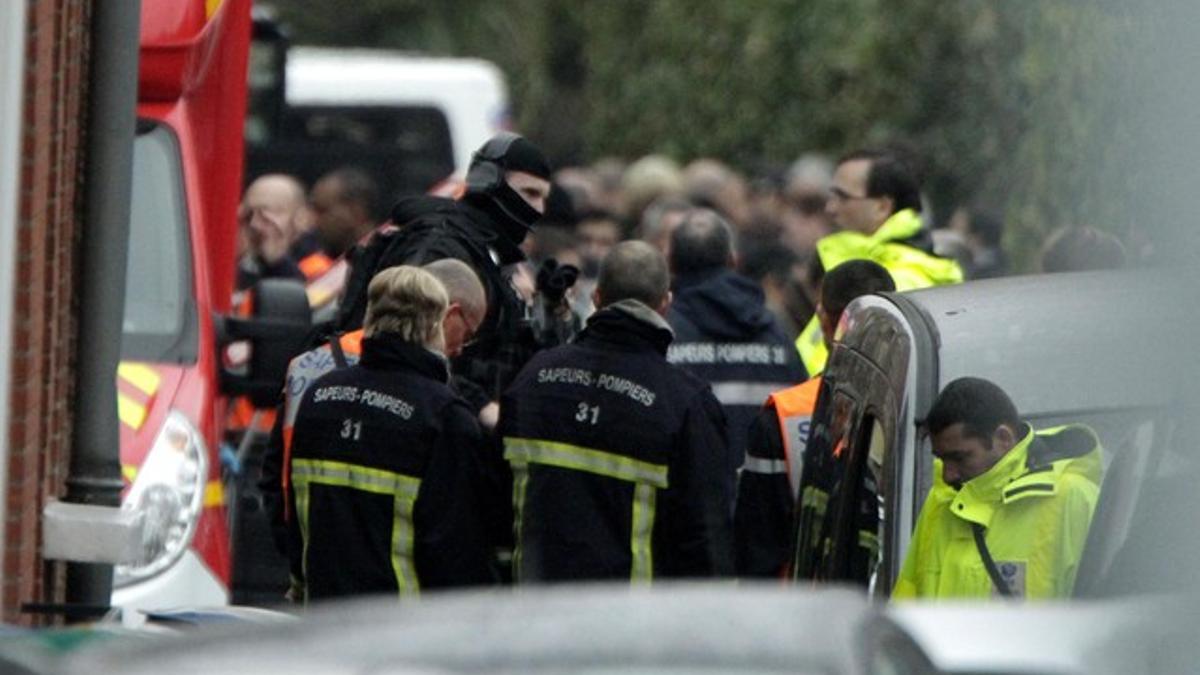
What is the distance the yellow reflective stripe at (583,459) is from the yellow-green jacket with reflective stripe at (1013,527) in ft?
5.61

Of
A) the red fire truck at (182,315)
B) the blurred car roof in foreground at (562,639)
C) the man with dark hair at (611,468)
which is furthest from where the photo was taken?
the red fire truck at (182,315)

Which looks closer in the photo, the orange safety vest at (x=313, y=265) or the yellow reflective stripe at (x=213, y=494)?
the yellow reflective stripe at (x=213, y=494)

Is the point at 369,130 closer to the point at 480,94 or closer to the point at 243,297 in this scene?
the point at 480,94

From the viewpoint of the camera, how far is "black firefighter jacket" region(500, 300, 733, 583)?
802cm

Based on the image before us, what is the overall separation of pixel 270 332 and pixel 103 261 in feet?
6.45

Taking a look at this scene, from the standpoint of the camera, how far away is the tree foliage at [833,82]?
17.5 metres

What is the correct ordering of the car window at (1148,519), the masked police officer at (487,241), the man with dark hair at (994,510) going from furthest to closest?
the masked police officer at (487,241)
the man with dark hair at (994,510)
the car window at (1148,519)

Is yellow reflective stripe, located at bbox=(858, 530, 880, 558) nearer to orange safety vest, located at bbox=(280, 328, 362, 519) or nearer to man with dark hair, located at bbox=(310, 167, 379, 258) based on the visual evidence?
orange safety vest, located at bbox=(280, 328, 362, 519)

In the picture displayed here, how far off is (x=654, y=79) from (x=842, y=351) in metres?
21.0

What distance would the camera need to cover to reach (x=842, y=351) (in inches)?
299

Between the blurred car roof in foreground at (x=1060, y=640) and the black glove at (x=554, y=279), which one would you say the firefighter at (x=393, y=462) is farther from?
the blurred car roof in foreground at (x=1060, y=640)

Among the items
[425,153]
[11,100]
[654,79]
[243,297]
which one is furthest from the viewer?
[654,79]

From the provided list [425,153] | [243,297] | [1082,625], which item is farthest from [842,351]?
[425,153]

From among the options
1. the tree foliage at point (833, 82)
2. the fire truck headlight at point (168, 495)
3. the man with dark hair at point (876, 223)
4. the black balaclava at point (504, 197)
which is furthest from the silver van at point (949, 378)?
the tree foliage at point (833, 82)
